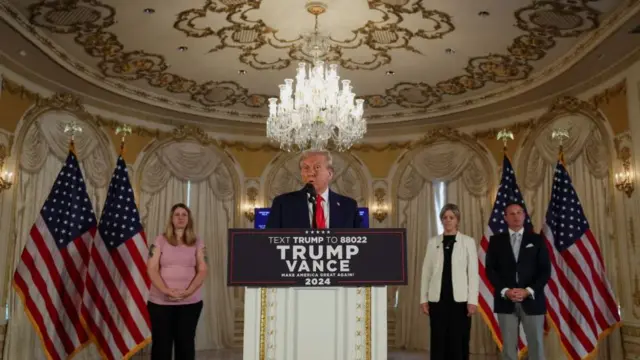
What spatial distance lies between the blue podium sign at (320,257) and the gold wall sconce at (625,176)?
4843 millimetres

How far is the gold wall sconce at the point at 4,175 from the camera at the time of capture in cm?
617

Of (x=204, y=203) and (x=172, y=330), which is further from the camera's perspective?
(x=204, y=203)

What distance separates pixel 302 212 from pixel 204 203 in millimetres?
6674

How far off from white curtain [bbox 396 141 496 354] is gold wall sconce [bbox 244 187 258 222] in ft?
7.63

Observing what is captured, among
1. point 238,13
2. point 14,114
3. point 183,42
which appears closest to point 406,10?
point 238,13

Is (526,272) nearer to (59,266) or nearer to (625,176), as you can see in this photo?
(625,176)

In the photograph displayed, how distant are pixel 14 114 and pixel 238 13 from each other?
2.86m

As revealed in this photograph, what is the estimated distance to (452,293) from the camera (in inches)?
168

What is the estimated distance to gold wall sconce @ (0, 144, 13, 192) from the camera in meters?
6.17

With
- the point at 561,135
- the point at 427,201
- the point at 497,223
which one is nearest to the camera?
the point at 497,223

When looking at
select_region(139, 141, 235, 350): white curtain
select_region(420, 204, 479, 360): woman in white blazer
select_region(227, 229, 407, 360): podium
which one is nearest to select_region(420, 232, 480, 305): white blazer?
select_region(420, 204, 479, 360): woman in white blazer

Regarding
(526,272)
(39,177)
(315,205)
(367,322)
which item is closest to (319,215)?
(315,205)

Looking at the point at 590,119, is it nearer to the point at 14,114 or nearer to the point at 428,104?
the point at 428,104

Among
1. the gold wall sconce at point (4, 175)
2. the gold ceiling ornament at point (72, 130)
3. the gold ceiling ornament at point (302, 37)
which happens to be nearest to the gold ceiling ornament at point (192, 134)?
the gold ceiling ornament at point (72, 130)
